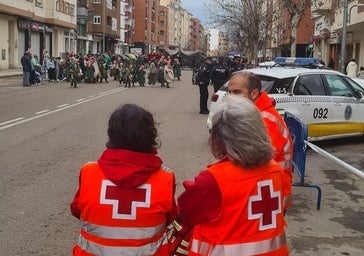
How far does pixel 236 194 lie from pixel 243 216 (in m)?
0.11

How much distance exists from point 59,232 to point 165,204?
298 centimetres

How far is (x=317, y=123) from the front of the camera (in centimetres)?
1036

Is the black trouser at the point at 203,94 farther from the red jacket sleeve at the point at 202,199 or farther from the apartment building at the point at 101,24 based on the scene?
the apartment building at the point at 101,24

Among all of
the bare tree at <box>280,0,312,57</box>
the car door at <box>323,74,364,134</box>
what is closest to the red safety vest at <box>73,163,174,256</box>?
the car door at <box>323,74,364,134</box>

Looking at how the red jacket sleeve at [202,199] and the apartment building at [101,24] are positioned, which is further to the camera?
the apartment building at [101,24]

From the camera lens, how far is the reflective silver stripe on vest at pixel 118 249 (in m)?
2.54

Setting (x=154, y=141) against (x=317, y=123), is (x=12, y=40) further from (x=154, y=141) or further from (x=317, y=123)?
(x=154, y=141)

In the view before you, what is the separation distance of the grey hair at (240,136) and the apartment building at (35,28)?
41.0 m

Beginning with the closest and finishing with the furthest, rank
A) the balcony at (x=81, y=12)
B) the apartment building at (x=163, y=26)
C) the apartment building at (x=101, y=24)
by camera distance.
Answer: the balcony at (x=81, y=12) < the apartment building at (x=101, y=24) < the apartment building at (x=163, y=26)

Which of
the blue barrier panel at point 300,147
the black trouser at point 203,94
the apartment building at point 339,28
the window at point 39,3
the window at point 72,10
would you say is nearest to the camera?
the blue barrier panel at point 300,147

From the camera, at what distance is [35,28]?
4916cm

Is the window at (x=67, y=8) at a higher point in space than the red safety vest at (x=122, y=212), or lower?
higher

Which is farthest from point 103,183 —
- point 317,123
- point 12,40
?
point 12,40

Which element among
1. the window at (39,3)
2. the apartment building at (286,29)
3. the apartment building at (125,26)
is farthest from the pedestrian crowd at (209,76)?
the apartment building at (125,26)
